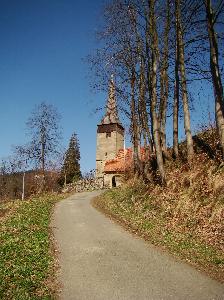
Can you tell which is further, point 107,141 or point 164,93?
point 107,141

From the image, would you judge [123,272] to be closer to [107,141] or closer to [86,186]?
[86,186]

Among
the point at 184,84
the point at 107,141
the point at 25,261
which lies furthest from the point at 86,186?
the point at 25,261

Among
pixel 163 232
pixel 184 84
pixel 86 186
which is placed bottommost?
pixel 163 232

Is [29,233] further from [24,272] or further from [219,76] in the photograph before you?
[219,76]

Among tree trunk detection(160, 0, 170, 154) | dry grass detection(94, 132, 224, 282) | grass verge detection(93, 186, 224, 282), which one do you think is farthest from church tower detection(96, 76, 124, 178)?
dry grass detection(94, 132, 224, 282)

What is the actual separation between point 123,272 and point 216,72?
378 inches

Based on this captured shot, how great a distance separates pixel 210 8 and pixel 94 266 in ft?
37.0

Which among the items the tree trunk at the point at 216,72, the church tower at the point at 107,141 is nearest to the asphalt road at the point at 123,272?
the tree trunk at the point at 216,72

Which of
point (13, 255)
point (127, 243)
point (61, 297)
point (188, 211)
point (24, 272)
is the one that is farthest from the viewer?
point (188, 211)

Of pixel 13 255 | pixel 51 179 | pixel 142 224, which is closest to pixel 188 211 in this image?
pixel 142 224

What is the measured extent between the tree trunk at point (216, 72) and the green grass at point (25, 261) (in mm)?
8107

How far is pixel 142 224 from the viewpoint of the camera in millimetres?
15945

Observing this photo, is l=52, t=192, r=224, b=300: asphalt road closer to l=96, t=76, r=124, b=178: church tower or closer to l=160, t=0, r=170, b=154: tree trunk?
l=160, t=0, r=170, b=154: tree trunk

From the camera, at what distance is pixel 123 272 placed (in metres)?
9.43
